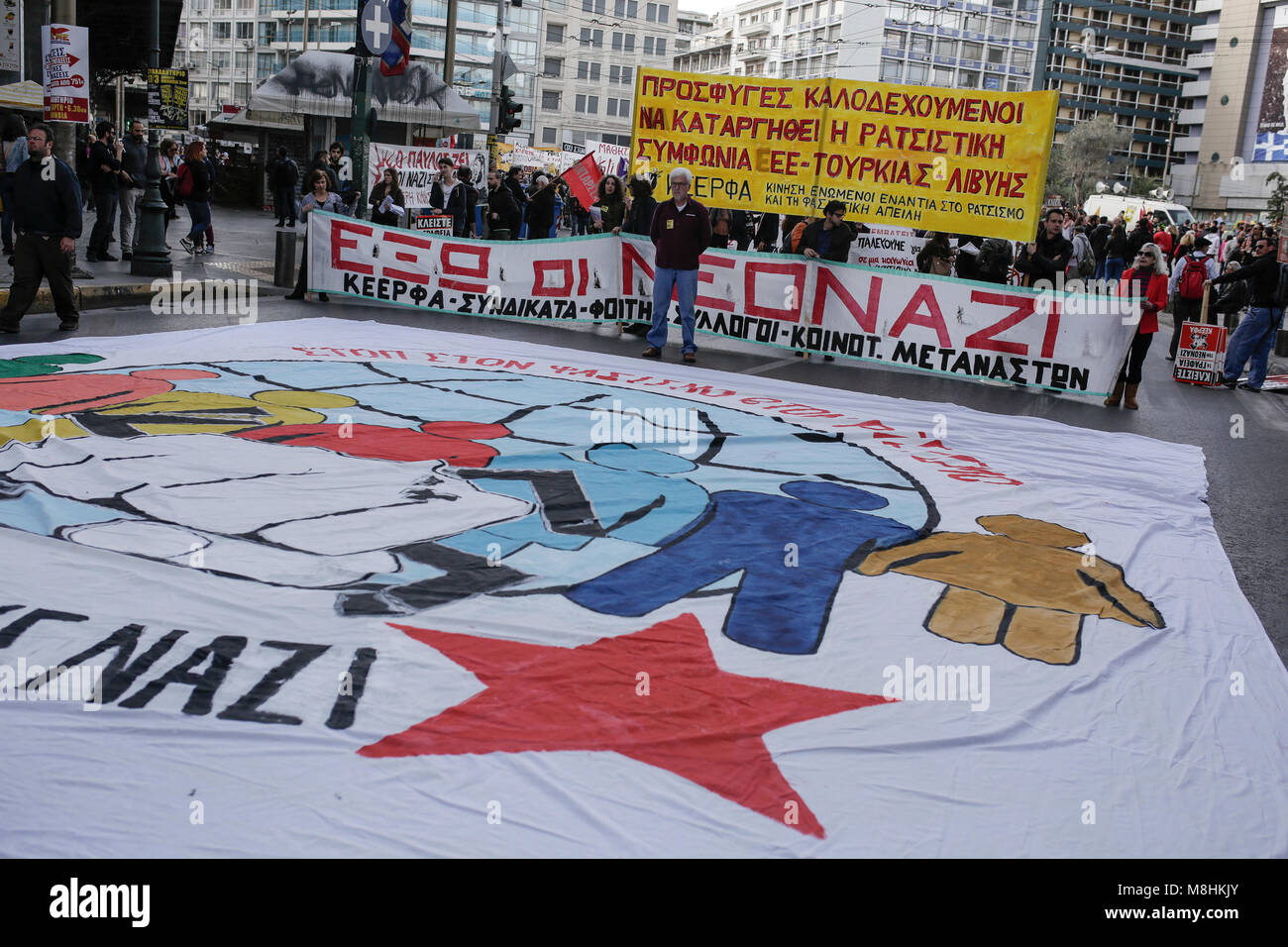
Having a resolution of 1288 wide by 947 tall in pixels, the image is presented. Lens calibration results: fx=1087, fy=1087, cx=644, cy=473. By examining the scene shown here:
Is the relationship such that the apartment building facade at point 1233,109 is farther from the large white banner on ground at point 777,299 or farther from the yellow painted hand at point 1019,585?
the yellow painted hand at point 1019,585

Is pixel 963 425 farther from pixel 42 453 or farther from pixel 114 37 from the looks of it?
pixel 114 37

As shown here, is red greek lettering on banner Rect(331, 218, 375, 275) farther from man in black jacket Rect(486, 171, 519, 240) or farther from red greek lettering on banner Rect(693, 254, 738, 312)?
man in black jacket Rect(486, 171, 519, 240)

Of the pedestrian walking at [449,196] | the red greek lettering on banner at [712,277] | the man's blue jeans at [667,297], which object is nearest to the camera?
the man's blue jeans at [667,297]

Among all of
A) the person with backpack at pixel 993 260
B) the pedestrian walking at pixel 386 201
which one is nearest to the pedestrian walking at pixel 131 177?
the pedestrian walking at pixel 386 201

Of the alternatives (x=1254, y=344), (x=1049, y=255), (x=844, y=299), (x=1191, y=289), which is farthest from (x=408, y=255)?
(x=1191, y=289)

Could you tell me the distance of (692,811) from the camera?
114 inches

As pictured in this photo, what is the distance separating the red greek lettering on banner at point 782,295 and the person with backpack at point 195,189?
928 centimetres

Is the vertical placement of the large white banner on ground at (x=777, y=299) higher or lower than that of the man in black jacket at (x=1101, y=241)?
lower

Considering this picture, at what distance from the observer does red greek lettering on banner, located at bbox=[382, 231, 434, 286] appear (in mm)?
13891

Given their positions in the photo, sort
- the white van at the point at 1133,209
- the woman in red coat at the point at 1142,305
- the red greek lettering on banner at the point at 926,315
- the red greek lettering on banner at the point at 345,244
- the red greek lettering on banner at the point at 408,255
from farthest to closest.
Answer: the white van at the point at 1133,209
the red greek lettering on banner at the point at 345,244
the red greek lettering on banner at the point at 408,255
the red greek lettering on banner at the point at 926,315
the woman in red coat at the point at 1142,305

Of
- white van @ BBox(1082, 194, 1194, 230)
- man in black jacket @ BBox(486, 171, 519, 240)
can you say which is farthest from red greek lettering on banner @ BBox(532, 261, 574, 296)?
white van @ BBox(1082, 194, 1194, 230)

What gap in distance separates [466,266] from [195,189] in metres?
6.42

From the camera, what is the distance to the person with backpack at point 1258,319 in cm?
1323

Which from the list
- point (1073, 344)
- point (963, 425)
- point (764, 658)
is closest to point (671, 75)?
point (1073, 344)
